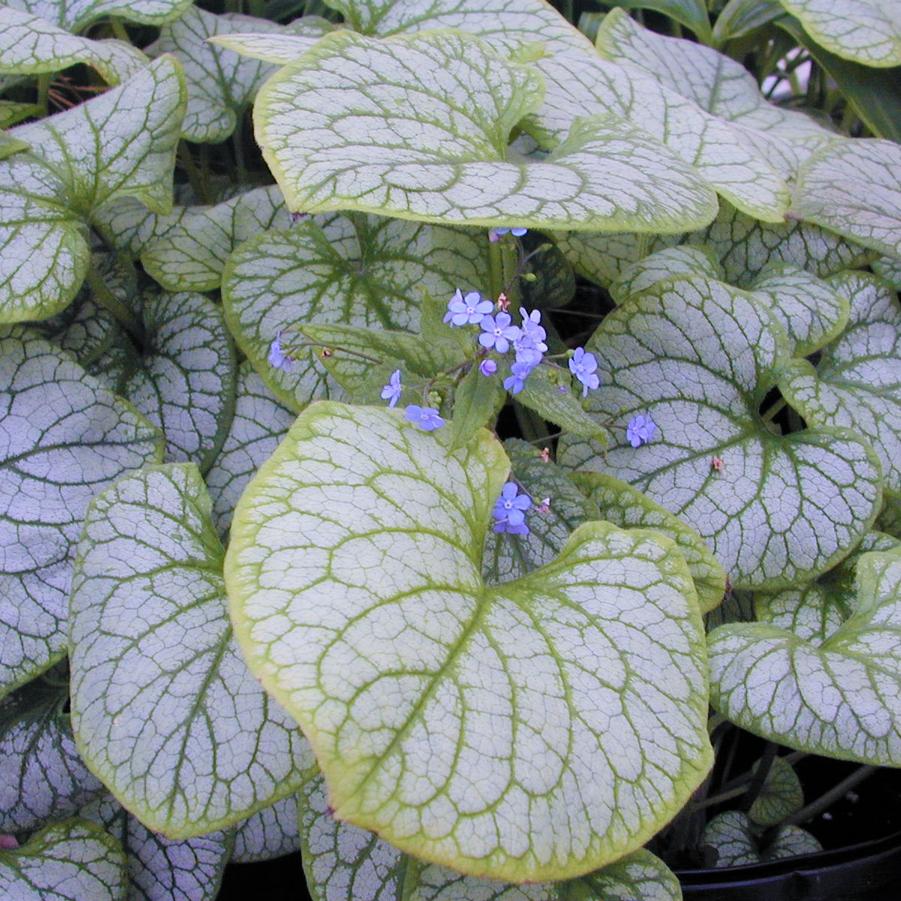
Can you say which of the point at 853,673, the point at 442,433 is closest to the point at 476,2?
the point at 442,433

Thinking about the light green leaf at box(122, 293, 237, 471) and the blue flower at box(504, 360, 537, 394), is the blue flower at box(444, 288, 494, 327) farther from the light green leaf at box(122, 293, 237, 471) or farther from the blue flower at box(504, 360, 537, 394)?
the light green leaf at box(122, 293, 237, 471)

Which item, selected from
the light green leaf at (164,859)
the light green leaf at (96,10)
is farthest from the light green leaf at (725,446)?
the light green leaf at (96,10)

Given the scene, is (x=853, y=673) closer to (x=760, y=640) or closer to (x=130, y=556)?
(x=760, y=640)

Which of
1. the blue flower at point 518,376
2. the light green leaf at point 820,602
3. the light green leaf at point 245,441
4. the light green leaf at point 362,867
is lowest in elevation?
the light green leaf at point 362,867

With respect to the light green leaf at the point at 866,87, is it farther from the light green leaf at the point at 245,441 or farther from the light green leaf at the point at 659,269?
the light green leaf at the point at 245,441

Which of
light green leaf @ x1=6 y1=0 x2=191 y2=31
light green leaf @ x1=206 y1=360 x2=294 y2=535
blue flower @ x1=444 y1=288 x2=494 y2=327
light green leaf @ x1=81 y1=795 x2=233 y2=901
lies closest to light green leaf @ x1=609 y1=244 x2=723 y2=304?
blue flower @ x1=444 y1=288 x2=494 y2=327

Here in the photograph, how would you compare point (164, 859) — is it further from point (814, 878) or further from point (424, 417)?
point (814, 878)

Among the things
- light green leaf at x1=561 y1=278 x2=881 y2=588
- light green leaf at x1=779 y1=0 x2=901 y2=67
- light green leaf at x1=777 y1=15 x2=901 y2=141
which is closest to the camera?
light green leaf at x1=561 y1=278 x2=881 y2=588
